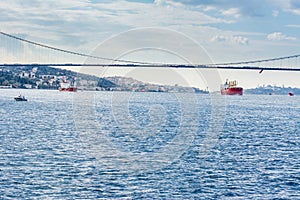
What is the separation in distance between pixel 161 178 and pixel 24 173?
7.86 m

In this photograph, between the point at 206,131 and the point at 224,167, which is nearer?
the point at 224,167

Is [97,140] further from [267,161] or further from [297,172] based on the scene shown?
[297,172]

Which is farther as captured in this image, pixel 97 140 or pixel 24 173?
pixel 97 140

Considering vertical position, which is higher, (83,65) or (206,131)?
(83,65)

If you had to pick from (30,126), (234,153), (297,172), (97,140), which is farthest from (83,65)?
(297,172)

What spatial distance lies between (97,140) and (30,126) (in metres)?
16.1

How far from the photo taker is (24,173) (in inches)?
1261

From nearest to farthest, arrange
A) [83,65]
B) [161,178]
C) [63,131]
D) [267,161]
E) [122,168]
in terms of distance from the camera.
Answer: [161,178]
[122,168]
[267,161]
[63,131]
[83,65]

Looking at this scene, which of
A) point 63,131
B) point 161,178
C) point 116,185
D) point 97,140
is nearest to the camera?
point 116,185

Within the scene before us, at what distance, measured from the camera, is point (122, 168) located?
35.0 metres

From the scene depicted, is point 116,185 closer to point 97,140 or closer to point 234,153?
point 234,153

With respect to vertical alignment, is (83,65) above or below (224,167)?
above

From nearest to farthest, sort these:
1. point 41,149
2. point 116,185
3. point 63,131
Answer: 1. point 116,185
2. point 41,149
3. point 63,131

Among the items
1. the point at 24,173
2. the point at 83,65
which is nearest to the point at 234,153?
the point at 24,173
